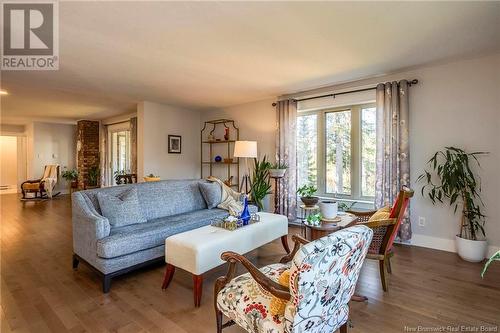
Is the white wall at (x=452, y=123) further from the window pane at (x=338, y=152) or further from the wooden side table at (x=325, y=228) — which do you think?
the wooden side table at (x=325, y=228)

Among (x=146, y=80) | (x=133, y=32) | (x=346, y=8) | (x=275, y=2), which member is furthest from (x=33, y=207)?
(x=346, y=8)

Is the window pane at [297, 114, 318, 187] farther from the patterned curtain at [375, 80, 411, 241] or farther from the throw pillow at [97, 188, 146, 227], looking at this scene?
the throw pillow at [97, 188, 146, 227]

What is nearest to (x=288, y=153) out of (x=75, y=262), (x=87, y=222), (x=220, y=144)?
(x=220, y=144)

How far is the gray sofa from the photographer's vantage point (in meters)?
2.39

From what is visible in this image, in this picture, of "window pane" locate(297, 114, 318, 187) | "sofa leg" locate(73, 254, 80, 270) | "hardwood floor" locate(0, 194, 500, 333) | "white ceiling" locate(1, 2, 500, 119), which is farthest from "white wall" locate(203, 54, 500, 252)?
"sofa leg" locate(73, 254, 80, 270)

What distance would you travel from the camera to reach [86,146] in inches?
319

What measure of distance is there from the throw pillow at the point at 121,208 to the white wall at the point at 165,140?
8.72 feet

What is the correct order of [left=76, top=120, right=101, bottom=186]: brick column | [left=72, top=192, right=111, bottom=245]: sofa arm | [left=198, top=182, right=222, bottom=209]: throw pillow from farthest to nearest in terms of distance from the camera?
[left=76, top=120, right=101, bottom=186]: brick column
[left=198, top=182, right=222, bottom=209]: throw pillow
[left=72, top=192, right=111, bottom=245]: sofa arm

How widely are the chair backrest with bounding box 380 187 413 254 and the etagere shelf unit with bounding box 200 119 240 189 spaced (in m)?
3.72

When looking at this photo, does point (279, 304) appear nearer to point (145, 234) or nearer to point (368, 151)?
point (145, 234)

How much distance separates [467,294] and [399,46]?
2.51 meters

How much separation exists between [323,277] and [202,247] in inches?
49.7

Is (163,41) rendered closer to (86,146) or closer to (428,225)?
(428,225)

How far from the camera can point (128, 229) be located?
2.68 meters
